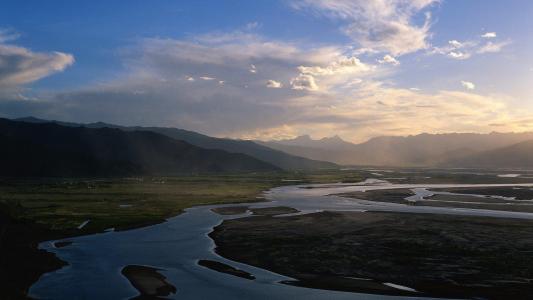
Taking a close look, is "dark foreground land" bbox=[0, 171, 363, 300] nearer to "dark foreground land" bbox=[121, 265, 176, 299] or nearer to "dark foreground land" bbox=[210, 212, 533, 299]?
"dark foreground land" bbox=[121, 265, 176, 299]

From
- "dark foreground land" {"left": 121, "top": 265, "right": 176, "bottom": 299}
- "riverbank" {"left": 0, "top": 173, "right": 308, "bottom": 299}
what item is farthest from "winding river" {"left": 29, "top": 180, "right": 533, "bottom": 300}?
"riverbank" {"left": 0, "top": 173, "right": 308, "bottom": 299}

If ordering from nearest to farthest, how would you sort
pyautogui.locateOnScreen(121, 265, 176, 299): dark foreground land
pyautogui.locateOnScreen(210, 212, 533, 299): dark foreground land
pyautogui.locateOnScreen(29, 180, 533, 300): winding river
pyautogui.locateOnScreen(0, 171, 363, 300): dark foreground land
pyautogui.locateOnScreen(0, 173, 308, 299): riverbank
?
pyautogui.locateOnScreen(29, 180, 533, 300): winding river, pyautogui.locateOnScreen(121, 265, 176, 299): dark foreground land, pyautogui.locateOnScreen(210, 212, 533, 299): dark foreground land, pyautogui.locateOnScreen(0, 171, 363, 300): dark foreground land, pyautogui.locateOnScreen(0, 173, 308, 299): riverbank

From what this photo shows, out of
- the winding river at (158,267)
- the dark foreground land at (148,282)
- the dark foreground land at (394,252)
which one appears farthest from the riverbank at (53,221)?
the dark foreground land at (394,252)

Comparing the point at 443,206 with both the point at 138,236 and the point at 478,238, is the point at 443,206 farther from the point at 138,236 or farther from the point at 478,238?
the point at 138,236

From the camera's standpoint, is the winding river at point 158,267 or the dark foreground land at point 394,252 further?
the dark foreground land at point 394,252

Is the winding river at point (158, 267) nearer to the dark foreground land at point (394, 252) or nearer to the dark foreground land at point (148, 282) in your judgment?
the dark foreground land at point (148, 282)

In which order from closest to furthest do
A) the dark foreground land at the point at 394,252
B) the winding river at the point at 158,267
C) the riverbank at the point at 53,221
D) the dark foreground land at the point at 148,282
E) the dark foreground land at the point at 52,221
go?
the winding river at the point at 158,267 → the dark foreground land at the point at 148,282 → the dark foreground land at the point at 394,252 → the dark foreground land at the point at 52,221 → the riverbank at the point at 53,221

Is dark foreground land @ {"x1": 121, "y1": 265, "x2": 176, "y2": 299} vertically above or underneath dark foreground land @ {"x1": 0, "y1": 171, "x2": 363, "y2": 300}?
underneath

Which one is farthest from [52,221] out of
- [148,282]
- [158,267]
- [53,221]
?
[148,282]

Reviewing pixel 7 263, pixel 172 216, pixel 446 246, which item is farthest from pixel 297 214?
pixel 7 263
